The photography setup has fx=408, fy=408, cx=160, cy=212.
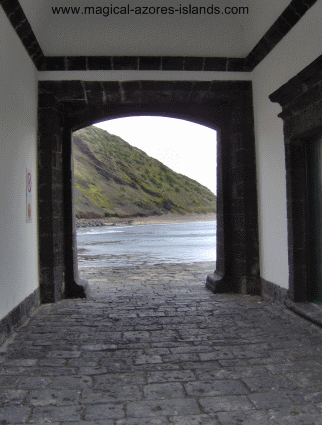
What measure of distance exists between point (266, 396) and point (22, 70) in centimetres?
433

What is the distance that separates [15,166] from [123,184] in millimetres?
72894

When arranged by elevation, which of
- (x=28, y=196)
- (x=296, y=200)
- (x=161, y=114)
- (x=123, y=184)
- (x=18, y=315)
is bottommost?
(x=18, y=315)

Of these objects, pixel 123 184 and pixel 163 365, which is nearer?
pixel 163 365

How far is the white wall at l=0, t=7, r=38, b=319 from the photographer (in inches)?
160

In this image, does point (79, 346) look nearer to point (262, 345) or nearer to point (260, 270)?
point (262, 345)

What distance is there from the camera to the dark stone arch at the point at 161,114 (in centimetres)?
569

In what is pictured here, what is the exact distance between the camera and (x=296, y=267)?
187 inches

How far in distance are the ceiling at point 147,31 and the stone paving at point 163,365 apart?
348 cm

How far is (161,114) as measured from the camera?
255 inches

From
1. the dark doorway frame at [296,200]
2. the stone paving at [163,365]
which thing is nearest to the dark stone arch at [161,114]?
the stone paving at [163,365]

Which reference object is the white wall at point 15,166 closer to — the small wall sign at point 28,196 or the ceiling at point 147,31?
the small wall sign at point 28,196

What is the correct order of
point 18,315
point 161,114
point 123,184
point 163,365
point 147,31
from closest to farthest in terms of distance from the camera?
point 163,365
point 18,315
point 147,31
point 161,114
point 123,184

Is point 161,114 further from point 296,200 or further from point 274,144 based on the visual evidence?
point 296,200

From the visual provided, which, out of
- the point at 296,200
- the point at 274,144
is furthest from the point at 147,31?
the point at 296,200
